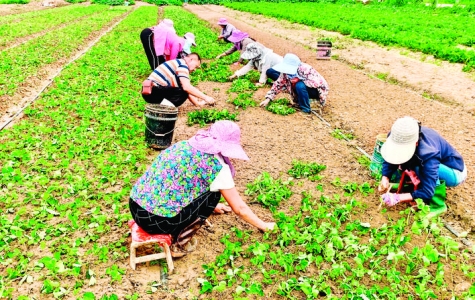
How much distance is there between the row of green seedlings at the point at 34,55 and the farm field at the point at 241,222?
197 centimetres

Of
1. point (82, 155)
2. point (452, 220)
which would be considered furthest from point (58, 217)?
point (452, 220)

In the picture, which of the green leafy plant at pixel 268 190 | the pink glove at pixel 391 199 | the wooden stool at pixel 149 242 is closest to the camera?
the wooden stool at pixel 149 242

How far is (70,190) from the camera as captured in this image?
429 cm

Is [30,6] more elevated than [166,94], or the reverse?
[166,94]

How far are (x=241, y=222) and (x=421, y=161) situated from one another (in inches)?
71.2

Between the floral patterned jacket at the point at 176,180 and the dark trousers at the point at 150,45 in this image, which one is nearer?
the floral patterned jacket at the point at 176,180

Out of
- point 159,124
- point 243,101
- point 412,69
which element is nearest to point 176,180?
point 159,124

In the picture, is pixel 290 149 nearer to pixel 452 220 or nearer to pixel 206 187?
pixel 452 220

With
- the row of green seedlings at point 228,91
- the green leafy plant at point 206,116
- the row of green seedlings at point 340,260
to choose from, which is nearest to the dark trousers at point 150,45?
the row of green seedlings at point 228,91

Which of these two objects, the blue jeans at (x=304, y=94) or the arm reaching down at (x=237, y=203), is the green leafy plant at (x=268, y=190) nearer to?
the arm reaching down at (x=237, y=203)

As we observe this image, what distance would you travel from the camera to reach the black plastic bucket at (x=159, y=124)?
5.23 m

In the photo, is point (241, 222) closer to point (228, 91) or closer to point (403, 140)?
point (403, 140)

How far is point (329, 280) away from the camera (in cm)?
318

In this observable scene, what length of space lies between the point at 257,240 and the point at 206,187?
91 cm
